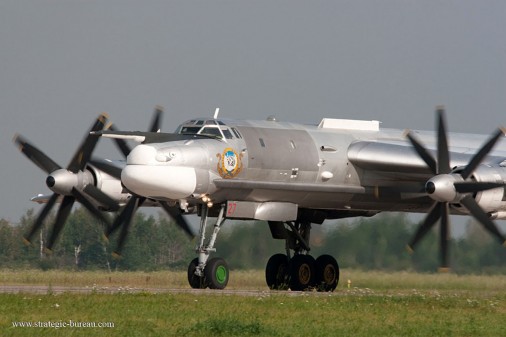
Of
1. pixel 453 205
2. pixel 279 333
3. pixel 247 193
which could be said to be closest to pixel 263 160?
pixel 247 193

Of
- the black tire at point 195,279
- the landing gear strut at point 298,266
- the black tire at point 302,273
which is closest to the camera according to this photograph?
the black tire at point 195,279

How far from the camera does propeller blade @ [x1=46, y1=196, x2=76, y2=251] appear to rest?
90.7 feet

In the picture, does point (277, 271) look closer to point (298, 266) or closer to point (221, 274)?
point (298, 266)

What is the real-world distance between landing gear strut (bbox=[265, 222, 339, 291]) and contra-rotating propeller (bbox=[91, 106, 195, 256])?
2.31m

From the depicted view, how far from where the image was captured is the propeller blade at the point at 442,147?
2586 centimetres

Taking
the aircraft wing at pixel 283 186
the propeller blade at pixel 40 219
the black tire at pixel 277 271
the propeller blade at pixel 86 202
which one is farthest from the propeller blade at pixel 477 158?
the propeller blade at pixel 40 219

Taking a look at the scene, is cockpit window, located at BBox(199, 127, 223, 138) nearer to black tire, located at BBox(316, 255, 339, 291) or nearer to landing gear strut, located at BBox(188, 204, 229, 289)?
landing gear strut, located at BBox(188, 204, 229, 289)

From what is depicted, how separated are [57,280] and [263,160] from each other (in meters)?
7.47

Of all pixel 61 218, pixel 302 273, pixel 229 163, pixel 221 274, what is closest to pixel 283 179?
pixel 229 163

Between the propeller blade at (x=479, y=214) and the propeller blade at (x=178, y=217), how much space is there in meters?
7.12

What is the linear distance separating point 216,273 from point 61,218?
504cm

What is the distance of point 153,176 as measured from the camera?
23984mm

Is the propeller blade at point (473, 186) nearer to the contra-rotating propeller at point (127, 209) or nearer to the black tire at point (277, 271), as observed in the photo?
the black tire at point (277, 271)

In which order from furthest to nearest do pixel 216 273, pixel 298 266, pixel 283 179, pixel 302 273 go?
pixel 302 273, pixel 298 266, pixel 283 179, pixel 216 273
